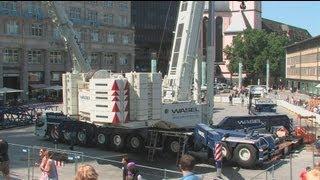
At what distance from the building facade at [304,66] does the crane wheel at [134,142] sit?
53.6 m

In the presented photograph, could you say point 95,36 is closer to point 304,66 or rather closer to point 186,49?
point 304,66

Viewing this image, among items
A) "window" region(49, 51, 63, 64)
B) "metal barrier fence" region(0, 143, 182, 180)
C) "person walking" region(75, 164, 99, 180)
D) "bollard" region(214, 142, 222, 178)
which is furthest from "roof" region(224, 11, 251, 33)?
"person walking" region(75, 164, 99, 180)

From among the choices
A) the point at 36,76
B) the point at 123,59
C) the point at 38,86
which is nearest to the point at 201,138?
the point at 38,86

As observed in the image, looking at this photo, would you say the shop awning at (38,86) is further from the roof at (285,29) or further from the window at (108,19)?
the roof at (285,29)

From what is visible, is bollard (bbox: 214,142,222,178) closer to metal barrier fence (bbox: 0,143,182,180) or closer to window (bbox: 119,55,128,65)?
metal barrier fence (bbox: 0,143,182,180)

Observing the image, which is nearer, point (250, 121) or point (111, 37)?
point (250, 121)

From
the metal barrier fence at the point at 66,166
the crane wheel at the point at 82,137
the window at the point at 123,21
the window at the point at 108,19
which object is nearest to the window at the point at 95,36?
the window at the point at 108,19

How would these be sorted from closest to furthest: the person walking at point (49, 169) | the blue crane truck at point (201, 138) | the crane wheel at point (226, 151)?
the person walking at point (49, 169) < the blue crane truck at point (201, 138) < the crane wheel at point (226, 151)

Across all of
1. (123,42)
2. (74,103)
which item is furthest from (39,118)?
(123,42)

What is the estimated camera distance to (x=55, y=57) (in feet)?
275

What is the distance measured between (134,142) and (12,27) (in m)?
51.5

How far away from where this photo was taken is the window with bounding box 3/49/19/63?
74.9 meters

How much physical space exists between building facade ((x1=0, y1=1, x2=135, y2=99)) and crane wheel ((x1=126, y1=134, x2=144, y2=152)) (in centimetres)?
4132

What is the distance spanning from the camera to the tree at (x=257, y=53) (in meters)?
127
